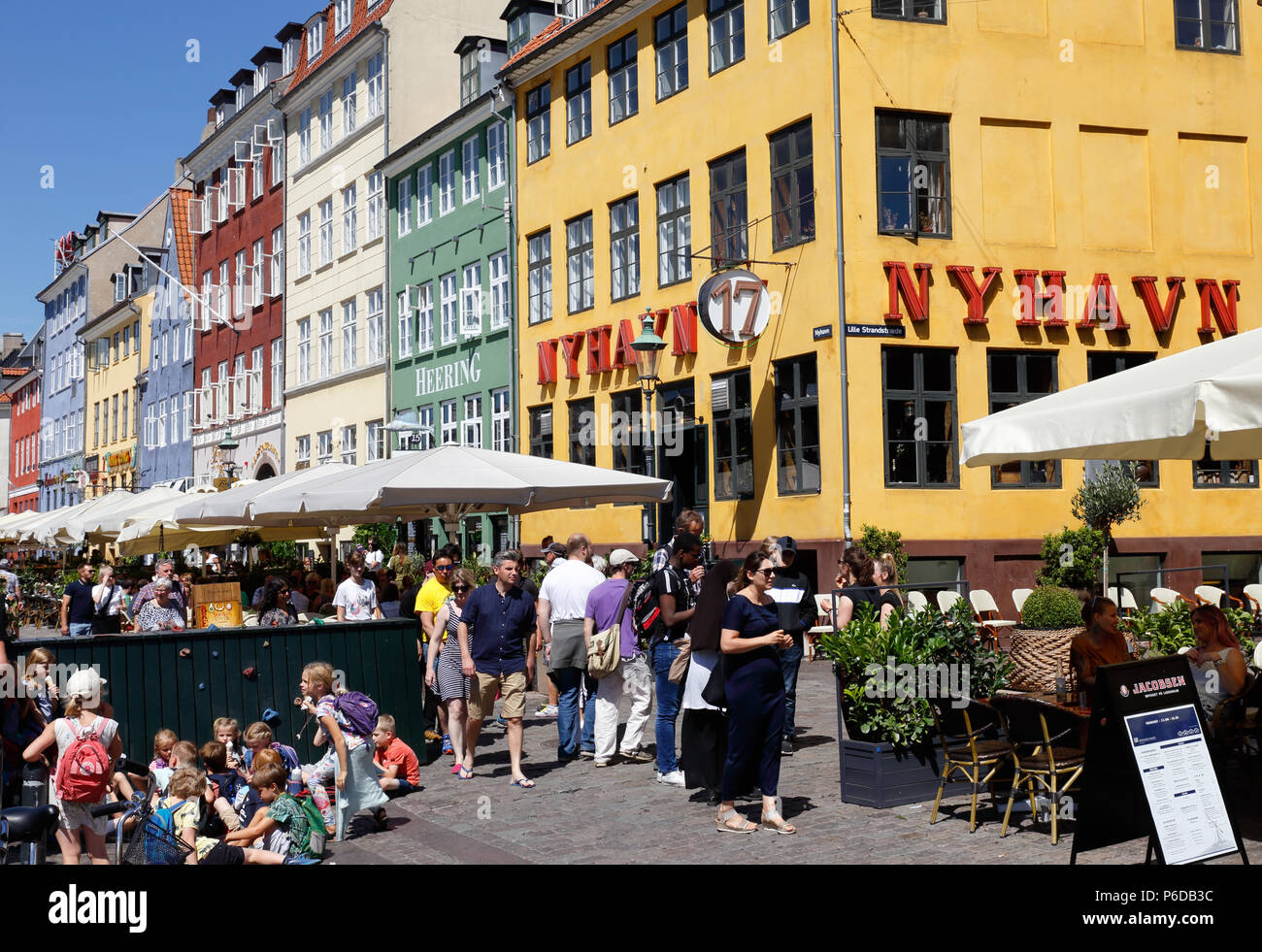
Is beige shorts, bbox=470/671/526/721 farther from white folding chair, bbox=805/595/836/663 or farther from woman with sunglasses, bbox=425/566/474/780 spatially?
white folding chair, bbox=805/595/836/663

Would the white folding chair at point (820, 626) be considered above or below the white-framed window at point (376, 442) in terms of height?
below

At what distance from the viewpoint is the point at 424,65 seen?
1516 inches

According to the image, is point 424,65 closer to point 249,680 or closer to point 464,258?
point 464,258

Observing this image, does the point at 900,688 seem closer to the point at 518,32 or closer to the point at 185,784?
the point at 185,784

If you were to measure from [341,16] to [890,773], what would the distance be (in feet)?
126

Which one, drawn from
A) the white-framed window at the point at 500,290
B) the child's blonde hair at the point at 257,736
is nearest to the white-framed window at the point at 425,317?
the white-framed window at the point at 500,290

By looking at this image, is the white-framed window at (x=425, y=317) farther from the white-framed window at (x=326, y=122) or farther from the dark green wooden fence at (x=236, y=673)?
the dark green wooden fence at (x=236, y=673)

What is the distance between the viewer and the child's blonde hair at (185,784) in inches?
316

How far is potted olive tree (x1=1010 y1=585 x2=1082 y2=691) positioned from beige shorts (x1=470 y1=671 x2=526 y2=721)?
5303mm

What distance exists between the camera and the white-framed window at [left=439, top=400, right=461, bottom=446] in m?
34.7

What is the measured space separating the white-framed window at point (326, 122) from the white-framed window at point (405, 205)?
537 cm

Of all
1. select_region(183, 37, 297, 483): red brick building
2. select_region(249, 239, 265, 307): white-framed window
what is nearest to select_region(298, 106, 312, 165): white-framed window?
select_region(183, 37, 297, 483): red brick building

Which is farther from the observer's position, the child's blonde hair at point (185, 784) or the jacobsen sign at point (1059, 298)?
the jacobsen sign at point (1059, 298)

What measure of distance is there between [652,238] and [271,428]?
23397 millimetres
